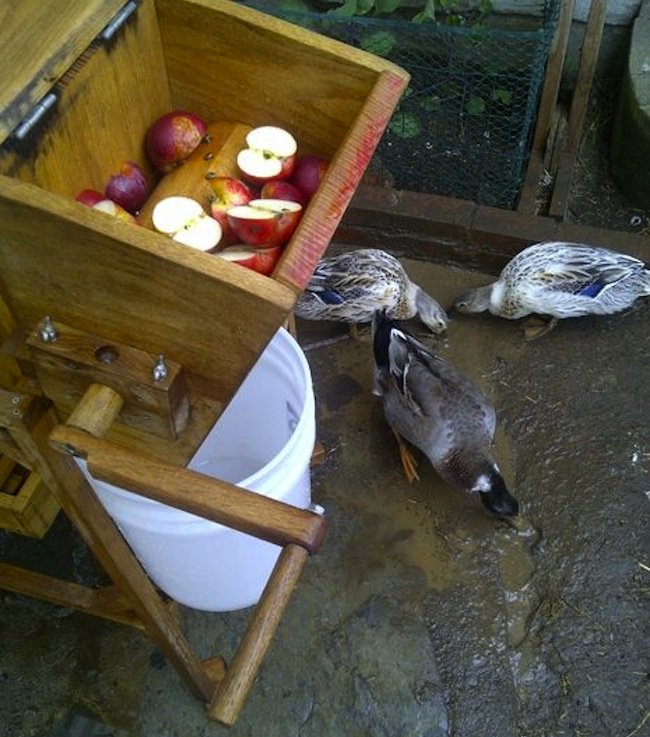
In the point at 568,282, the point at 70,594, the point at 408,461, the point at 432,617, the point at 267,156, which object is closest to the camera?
the point at 267,156

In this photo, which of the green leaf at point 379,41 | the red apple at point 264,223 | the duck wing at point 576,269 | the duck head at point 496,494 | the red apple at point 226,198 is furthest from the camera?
the green leaf at point 379,41

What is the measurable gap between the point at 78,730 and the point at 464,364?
194 cm

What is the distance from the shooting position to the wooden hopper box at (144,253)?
1.41 m

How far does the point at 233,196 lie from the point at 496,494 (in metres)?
1.57

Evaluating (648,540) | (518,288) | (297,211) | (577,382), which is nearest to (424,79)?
(518,288)

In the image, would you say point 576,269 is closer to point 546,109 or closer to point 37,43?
point 546,109

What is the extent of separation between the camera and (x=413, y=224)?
374cm

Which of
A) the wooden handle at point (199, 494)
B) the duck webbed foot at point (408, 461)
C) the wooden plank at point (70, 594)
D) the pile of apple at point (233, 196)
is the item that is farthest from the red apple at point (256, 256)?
the duck webbed foot at point (408, 461)

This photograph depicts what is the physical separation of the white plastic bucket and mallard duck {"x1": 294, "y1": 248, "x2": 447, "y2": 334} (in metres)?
0.85

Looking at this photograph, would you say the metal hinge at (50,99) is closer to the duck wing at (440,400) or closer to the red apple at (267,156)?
the red apple at (267,156)

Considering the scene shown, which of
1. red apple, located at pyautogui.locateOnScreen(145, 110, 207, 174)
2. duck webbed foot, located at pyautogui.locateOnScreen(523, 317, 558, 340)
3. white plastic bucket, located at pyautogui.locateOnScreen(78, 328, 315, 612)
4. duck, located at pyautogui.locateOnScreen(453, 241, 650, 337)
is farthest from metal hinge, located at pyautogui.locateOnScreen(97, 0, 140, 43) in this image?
duck webbed foot, located at pyautogui.locateOnScreen(523, 317, 558, 340)

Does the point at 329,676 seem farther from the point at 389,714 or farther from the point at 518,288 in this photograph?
the point at 518,288

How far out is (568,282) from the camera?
Result: 11.1 ft

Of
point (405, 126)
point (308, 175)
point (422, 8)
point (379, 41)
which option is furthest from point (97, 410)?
point (422, 8)
